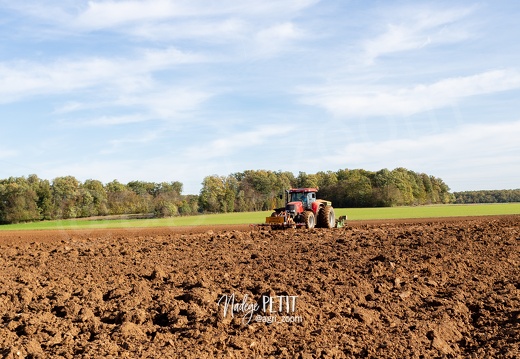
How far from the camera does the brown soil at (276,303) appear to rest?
7355 millimetres

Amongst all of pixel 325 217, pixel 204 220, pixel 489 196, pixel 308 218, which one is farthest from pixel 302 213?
pixel 489 196

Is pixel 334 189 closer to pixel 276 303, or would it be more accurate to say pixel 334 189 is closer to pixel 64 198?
pixel 64 198

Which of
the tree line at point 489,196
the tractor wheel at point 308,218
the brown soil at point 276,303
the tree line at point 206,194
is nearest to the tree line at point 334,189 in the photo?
the tree line at point 206,194

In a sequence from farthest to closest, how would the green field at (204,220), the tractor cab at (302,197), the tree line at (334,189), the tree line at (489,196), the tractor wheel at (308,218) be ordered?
1. the tree line at (489,196)
2. the tree line at (334,189)
3. the green field at (204,220)
4. the tractor cab at (302,197)
5. the tractor wheel at (308,218)

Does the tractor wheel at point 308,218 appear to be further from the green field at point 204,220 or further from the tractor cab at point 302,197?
the green field at point 204,220

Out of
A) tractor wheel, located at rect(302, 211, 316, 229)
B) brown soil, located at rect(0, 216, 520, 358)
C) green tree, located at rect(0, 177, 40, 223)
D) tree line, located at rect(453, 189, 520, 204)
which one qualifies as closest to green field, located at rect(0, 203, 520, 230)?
green tree, located at rect(0, 177, 40, 223)

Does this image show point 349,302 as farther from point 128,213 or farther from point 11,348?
point 128,213

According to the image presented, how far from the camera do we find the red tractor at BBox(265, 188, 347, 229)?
79.7 feet

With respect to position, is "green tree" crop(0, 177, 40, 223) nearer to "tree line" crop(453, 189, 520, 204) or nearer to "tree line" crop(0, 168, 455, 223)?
"tree line" crop(0, 168, 455, 223)

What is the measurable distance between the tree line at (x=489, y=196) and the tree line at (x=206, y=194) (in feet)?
41.1

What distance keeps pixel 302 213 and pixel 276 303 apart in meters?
15.9

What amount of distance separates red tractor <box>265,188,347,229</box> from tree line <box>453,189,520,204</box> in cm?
10435

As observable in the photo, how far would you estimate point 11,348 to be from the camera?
7184mm

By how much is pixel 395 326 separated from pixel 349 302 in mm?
1232
